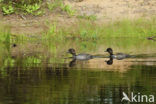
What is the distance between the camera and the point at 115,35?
1205 inches

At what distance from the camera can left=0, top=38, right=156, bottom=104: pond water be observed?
1212 centimetres

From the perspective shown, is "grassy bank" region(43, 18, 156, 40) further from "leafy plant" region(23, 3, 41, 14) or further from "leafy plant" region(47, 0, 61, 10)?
"leafy plant" region(47, 0, 61, 10)

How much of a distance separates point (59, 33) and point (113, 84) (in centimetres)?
1628

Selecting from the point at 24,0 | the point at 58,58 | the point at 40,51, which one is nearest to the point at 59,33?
the point at 24,0

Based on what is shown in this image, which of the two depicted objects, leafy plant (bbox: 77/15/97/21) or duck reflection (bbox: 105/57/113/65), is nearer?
duck reflection (bbox: 105/57/113/65)

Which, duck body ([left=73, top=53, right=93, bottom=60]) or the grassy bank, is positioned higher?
the grassy bank

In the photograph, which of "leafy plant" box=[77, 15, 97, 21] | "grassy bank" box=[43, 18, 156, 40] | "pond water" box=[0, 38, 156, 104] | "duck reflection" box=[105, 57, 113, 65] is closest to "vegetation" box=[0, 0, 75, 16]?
"leafy plant" box=[77, 15, 97, 21]

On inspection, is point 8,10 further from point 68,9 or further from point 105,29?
point 105,29

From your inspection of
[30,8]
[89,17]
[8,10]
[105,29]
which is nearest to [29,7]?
[30,8]

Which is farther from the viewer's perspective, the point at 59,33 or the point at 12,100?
the point at 59,33

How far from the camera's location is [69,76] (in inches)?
607

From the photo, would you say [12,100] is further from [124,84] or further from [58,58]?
[58,58]

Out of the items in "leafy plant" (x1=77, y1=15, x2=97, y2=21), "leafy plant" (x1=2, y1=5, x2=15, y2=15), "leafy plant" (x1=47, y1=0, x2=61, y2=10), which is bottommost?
"leafy plant" (x1=77, y1=15, x2=97, y2=21)

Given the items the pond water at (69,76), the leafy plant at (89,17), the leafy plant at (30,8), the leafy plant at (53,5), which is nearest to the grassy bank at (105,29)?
the leafy plant at (89,17)
